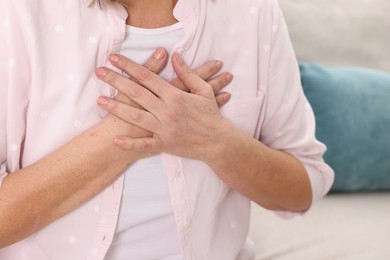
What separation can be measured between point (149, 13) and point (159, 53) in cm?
8

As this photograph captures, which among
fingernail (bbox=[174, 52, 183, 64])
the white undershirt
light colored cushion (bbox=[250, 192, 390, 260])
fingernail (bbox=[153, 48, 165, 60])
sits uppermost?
fingernail (bbox=[153, 48, 165, 60])

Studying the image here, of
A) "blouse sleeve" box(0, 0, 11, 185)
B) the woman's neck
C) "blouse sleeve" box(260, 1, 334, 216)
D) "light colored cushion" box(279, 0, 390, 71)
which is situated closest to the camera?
"blouse sleeve" box(0, 0, 11, 185)

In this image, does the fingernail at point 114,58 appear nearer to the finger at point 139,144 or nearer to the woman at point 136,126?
the woman at point 136,126

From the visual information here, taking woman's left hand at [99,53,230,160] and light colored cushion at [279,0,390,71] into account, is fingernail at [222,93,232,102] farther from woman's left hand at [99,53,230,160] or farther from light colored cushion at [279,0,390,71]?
light colored cushion at [279,0,390,71]

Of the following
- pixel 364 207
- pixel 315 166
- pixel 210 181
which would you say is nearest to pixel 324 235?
pixel 364 207

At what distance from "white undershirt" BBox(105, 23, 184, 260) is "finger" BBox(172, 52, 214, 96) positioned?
0.04 meters

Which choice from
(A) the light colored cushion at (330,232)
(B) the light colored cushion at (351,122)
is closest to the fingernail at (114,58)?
(A) the light colored cushion at (330,232)

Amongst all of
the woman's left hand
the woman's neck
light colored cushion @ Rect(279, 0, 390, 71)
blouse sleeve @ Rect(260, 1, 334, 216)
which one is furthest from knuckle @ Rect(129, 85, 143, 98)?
light colored cushion @ Rect(279, 0, 390, 71)

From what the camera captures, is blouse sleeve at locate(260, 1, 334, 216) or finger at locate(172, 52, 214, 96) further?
blouse sleeve at locate(260, 1, 334, 216)

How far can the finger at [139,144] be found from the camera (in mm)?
1057

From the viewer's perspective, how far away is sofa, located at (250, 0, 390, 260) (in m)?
1.65

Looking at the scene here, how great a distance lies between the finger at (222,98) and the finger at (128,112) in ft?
Answer: 0.49

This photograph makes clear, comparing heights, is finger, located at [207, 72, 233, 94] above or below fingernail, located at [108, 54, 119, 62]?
below

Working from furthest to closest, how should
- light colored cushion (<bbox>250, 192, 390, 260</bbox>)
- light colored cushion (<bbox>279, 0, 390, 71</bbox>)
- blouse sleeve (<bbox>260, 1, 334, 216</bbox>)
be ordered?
light colored cushion (<bbox>279, 0, 390, 71</bbox>), light colored cushion (<bbox>250, 192, 390, 260</bbox>), blouse sleeve (<bbox>260, 1, 334, 216</bbox>)
